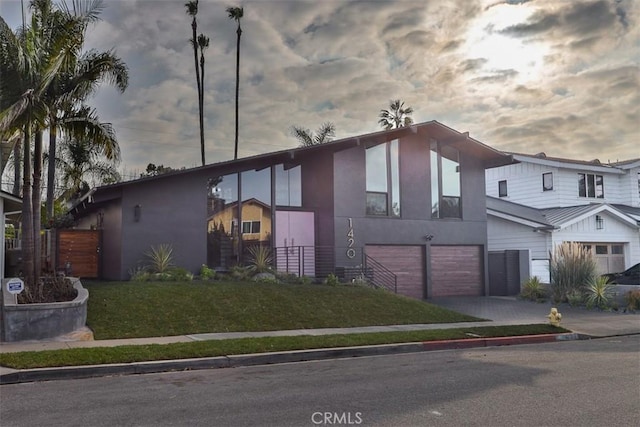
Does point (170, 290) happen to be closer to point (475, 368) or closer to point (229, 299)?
point (229, 299)

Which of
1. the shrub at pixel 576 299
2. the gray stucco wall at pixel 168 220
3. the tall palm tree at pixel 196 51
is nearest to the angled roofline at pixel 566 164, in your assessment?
the shrub at pixel 576 299

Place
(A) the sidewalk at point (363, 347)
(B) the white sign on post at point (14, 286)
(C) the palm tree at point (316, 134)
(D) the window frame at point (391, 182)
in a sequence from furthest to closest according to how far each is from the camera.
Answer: (C) the palm tree at point (316, 134), (D) the window frame at point (391, 182), (B) the white sign on post at point (14, 286), (A) the sidewalk at point (363, 347)

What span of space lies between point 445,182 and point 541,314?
775 centimetres

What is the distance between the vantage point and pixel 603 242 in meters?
28.2

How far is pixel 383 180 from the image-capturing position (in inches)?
917

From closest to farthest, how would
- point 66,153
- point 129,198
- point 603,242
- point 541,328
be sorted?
point 541,328 → point 129,198 → point 603,242 → point 66,153

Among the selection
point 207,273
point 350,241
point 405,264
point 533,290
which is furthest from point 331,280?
point 533,290

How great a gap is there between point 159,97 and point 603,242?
21.8 metres

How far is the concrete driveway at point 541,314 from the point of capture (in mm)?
16078

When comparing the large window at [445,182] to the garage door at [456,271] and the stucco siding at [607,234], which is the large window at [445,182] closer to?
the garage door at [456,271]

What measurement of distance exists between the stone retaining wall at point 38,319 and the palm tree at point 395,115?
32746 mm

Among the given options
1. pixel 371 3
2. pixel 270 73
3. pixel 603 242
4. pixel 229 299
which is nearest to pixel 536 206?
pixel 603 242

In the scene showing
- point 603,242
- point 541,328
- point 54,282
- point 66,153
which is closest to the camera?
point 54,282

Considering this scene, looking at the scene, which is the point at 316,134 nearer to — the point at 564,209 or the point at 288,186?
the point at 288,186
